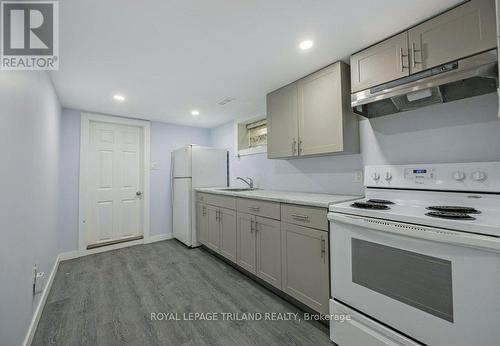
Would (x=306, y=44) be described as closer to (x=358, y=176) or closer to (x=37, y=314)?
(x=358, y=176)

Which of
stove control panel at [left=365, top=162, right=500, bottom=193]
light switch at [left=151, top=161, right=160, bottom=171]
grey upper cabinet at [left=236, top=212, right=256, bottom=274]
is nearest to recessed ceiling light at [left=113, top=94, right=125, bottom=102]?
light switch at [left=151, top=161, right=160, bottom=171]

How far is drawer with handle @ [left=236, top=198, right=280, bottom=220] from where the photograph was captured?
2.04 m

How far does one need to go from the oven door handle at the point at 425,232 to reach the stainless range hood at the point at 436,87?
2.97 ft

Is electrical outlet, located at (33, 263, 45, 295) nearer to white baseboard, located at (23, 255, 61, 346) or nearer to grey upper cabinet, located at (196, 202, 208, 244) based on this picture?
white baseboard, located at (23, 255, 61, 346)

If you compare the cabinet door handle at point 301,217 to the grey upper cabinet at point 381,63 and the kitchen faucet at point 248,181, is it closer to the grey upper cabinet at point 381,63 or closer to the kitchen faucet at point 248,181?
the grey upper cabinet at point 381,63

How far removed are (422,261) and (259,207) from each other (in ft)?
4.52

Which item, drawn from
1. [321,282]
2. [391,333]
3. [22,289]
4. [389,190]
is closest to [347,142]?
[389,190]

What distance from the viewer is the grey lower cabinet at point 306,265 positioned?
1.62 meters

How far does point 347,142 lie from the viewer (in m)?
1.91

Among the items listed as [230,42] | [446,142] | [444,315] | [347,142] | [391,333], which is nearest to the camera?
[444,315]

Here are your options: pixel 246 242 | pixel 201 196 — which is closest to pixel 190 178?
pixel 201 196

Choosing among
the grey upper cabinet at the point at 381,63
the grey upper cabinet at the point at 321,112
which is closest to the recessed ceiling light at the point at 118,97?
the grey upper cabinet at the point at 321,112

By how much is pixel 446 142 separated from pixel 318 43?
121 cm

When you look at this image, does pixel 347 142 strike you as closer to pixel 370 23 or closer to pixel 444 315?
pixel 370 23
